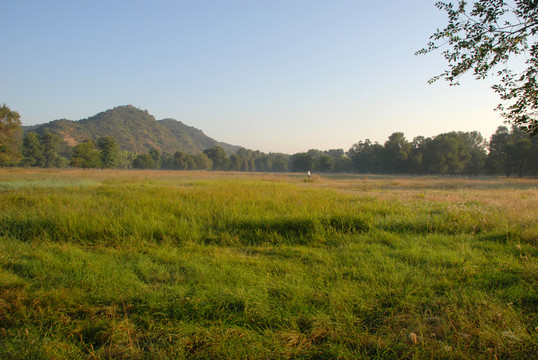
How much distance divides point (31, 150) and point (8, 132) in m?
35.7

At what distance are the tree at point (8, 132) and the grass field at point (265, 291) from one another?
166 ft

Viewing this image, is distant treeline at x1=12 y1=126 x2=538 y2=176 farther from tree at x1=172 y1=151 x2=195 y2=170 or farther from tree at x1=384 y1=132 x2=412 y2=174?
tree at x1=172 y1=151 x2=195 y2=170

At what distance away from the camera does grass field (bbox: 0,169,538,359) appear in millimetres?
2627

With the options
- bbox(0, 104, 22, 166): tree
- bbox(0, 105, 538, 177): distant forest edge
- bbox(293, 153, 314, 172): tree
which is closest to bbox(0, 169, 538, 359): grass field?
bbox(0, 105, 538, 177): distant forest edge

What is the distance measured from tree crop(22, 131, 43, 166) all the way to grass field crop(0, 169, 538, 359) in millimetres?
85999

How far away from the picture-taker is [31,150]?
7250 centimetres

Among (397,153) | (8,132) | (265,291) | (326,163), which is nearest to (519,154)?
(397,153)

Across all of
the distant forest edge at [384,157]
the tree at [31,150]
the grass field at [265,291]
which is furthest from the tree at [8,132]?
the grass field at [265,291]

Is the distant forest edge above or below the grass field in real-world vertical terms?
above

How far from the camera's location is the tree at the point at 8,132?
4288 centimetres

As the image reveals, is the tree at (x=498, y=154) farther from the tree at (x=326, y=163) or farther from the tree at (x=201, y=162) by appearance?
the tree at (x=201, y=162)

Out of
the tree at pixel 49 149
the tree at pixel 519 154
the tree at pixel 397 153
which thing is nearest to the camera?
the tree at pixel 519 154

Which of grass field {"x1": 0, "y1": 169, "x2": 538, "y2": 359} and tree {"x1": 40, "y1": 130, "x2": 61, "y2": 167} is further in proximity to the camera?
tree {"x1": 40, "y1": 130, "x2": 61, "y2": 167}

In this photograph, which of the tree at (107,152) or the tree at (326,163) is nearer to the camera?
the tree at (107,152)
